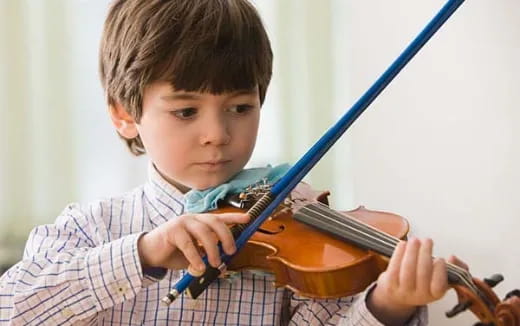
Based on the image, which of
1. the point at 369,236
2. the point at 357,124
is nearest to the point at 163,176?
the point at 369,236

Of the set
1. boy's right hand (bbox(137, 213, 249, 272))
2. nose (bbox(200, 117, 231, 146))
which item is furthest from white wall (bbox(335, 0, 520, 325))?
boy's right hand (bbox(137, 213, 249, 272))

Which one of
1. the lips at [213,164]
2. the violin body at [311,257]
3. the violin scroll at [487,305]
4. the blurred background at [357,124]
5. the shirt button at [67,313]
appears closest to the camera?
the violin scroll at [487,305]

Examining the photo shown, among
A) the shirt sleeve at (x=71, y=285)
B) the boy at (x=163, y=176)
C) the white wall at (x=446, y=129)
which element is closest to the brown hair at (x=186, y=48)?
the boy at (x=163, y=176)

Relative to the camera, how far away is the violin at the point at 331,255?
688mm

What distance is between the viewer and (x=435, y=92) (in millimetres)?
1682

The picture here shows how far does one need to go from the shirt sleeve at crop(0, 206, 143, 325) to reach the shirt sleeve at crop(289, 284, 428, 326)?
0.22m

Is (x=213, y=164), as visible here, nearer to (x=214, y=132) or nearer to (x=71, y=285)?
(x=214, y=132)

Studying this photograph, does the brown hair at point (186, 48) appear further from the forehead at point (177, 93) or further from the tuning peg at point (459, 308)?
the tuning peg at point (459, 308)

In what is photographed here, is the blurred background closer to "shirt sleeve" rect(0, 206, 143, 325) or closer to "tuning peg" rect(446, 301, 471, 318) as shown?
"shirt sleeve" rect(0, 206, 143, 325)

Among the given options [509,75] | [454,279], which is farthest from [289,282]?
[509,75]

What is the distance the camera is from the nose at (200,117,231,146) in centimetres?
96

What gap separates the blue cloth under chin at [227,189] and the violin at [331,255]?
0.01 meters

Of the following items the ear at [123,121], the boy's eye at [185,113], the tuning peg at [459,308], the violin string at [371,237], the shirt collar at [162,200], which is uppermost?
the boy's eye at [185,113]

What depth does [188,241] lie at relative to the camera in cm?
81
